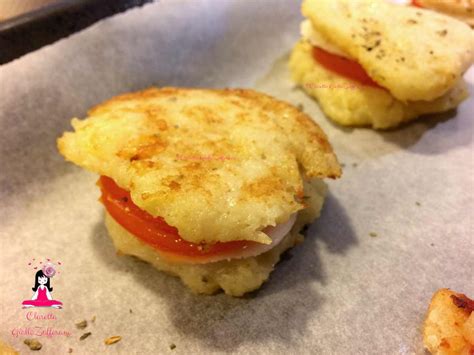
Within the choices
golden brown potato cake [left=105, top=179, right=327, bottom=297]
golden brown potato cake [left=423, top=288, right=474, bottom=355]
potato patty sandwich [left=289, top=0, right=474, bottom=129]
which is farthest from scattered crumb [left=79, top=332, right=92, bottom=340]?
potato patty sandwich [left=289, top=0, right=474, bottom=129]

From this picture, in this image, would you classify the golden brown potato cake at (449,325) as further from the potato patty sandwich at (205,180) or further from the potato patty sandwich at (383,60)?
the potato patty sandwich at (383,60)

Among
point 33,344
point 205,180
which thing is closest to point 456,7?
point 205,180

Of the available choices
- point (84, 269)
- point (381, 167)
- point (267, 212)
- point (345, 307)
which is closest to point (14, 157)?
point (84, 269)

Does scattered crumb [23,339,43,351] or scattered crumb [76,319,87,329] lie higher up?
scattered crumb [76,319,87,329]

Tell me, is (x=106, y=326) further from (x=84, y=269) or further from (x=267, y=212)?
(x=267, y=212)

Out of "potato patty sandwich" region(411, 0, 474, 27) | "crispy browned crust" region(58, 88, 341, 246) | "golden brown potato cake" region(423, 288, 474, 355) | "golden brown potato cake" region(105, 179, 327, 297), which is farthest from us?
"potato patty sandwich" region(411, 0, 474, 27)

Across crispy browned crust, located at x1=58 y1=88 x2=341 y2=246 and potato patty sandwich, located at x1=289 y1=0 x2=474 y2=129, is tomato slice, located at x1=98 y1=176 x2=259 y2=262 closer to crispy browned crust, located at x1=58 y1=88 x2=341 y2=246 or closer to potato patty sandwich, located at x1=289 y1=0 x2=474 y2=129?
crispy browned crust, located at x1=58 y1=88 x2=341 y2=246
